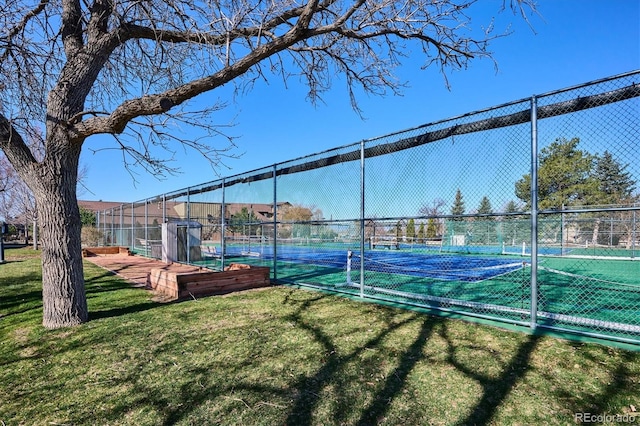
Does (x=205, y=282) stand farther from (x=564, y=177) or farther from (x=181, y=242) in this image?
(x=564, y=177)

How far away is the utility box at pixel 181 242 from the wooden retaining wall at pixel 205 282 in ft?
15.5

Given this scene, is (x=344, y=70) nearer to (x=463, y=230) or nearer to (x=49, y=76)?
(x=49, y=76)

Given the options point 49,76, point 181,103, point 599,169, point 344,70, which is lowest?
point 599,169

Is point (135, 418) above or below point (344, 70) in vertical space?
below

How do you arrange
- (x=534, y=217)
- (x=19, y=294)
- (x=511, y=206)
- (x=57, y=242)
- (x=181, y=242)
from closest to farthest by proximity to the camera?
1. (x=534, y=217)
2. (x=57, y=242)
3. (x=511, y=206)
4. (x=19, y=294)
5. (x=181, y=242)

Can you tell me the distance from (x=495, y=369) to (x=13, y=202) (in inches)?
1340

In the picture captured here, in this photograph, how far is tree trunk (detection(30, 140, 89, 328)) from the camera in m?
5.00

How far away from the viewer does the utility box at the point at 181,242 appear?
12.9m

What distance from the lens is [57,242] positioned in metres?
5.03

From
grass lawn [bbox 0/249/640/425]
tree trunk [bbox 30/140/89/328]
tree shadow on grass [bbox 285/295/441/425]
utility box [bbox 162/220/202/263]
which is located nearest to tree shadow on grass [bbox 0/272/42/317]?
grass lawn [bbox 0/249/640/425]

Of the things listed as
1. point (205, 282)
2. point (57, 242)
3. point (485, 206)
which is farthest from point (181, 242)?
point (485, 206)

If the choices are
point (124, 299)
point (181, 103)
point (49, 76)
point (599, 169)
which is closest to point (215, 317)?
point (124, 299)

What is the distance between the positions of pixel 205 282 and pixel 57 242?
2669mm

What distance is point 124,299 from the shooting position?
686 cm
